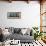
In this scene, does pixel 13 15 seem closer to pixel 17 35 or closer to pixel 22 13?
pixel 22 13

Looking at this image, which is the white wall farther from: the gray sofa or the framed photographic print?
the gray sofa

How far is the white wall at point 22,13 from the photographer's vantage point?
5.61m

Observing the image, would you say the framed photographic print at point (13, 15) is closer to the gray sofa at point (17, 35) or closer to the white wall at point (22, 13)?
the white wall at point (22, 13)

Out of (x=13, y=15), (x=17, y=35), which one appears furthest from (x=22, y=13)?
(x=17, y=35)

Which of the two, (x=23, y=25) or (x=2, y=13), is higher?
(x=2, y=13)

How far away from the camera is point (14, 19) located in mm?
5637

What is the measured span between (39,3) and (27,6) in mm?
611

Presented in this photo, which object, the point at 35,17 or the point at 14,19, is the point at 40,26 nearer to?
the point at 35,17

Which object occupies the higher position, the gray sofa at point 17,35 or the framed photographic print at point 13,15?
the framed photographic print at point 13,15

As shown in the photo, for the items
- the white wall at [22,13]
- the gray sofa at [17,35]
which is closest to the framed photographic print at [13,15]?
the white wall at [22,13]

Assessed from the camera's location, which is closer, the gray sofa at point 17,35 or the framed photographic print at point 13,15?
the gray sofa at point 17,35

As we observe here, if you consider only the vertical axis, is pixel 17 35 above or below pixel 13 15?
below

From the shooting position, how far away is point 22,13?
5.66 metres

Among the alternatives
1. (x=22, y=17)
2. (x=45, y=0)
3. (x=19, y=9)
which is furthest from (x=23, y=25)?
(x=45, y=0)
